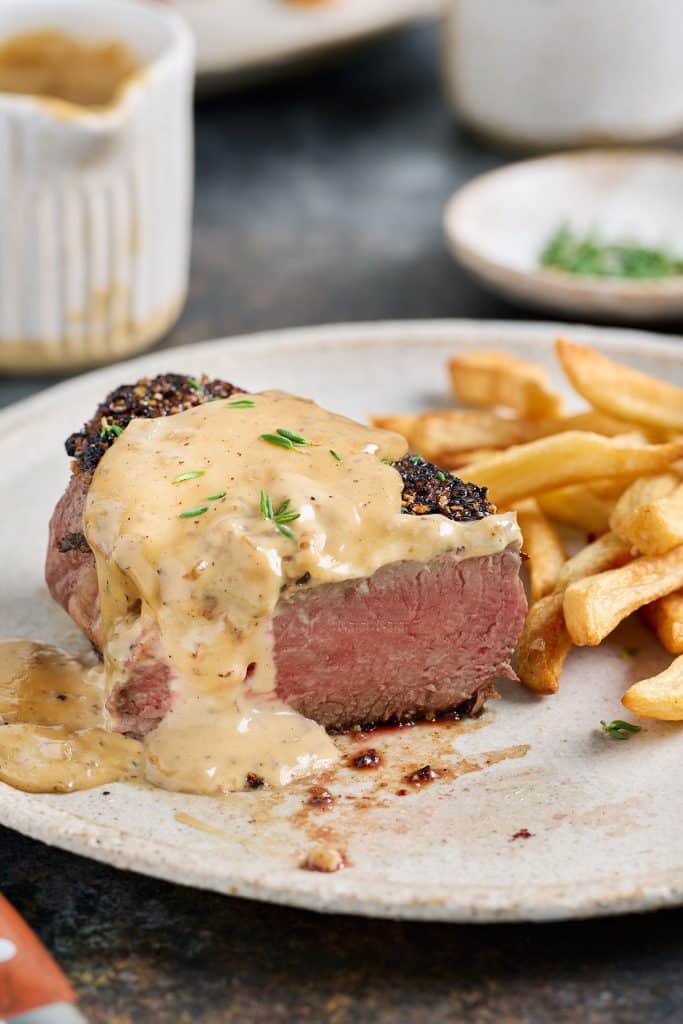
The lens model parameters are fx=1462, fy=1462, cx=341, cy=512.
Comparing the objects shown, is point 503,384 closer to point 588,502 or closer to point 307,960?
point 588,502

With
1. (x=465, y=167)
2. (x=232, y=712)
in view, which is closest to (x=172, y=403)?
(x=232, y=712)

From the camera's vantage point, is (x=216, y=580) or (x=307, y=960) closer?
(x=307, y=960)

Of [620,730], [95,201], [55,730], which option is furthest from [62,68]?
[620,730]

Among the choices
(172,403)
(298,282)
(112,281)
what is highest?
(172,403)

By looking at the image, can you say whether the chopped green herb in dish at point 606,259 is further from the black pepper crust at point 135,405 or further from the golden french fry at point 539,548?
the black pepper crust at point 135,405

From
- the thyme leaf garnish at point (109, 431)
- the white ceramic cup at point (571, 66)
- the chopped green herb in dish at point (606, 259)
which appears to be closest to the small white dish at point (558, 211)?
the chopped green herb in dish at point (606, 259)

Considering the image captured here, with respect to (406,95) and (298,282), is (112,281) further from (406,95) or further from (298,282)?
(406,95)

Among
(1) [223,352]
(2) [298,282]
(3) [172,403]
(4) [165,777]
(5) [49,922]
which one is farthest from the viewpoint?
(2) [298,282]
